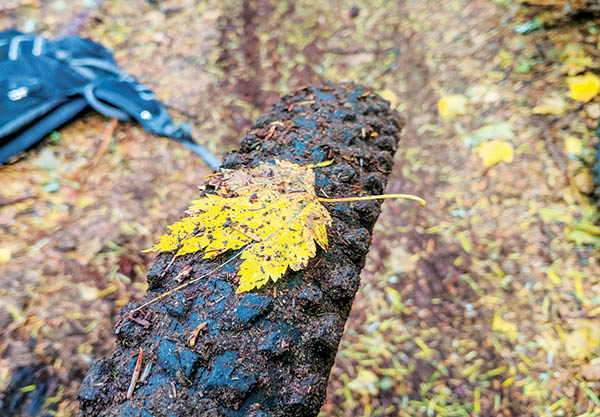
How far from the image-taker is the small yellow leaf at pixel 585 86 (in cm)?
239

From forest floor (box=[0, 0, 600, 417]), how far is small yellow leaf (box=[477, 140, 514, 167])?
0.02 m

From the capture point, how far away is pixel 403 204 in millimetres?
2465

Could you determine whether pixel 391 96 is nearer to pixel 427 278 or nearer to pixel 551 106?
pixel 551 106

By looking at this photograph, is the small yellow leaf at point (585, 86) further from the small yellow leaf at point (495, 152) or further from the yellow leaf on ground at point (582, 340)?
the yellow leaf on ground at point (582, 340)

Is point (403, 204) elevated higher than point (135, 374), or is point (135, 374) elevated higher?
point (135, 374)

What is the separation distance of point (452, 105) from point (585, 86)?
28.1 inches

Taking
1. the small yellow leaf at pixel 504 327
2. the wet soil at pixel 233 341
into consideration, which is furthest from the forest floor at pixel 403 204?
the wet soil at pixel 233 341

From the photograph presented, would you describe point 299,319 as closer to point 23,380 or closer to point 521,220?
point 23,380

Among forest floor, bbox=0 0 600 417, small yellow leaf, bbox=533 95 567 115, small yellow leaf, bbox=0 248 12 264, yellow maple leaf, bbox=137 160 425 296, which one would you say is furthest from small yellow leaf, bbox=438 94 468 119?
small yellow leaf, bbox=0 248 12 264

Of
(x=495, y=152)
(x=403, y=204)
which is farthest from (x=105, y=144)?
(x=495, y=152)

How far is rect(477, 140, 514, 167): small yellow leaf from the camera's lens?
7.87 ft

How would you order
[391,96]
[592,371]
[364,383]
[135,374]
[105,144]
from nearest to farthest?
1. [135,374]
2. [592,371]
3. [364,383]
4. [105,144]
5. [391,96]

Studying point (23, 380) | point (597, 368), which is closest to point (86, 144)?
point (23, 380)

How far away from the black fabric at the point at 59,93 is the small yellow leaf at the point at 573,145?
6.46 feet
